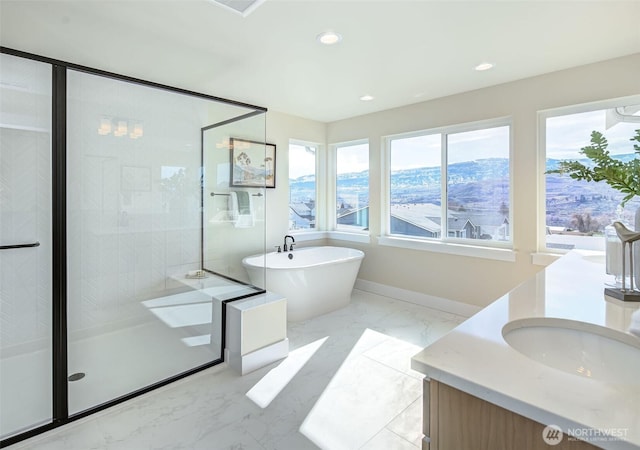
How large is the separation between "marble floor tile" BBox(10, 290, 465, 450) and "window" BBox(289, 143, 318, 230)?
2.14m

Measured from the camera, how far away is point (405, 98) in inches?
144

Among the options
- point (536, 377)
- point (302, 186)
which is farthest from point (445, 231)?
point (536, 377)

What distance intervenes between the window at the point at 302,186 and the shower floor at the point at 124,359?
1852 millimetres

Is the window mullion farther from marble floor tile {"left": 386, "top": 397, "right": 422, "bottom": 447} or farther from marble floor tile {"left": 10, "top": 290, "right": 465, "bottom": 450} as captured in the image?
marble floor tile {"left": 386, "top": 397, "right": 422, "bottom": 447}

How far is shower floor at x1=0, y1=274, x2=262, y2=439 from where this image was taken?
1.98 metres

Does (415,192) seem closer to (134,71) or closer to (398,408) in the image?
(398,408)

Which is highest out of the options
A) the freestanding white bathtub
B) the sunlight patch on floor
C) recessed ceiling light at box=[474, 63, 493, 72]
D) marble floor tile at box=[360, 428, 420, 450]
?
recessed ceiling light at box=[474, 63, 493, 72]

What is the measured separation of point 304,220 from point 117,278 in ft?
8.37

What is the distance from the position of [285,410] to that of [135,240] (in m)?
1.93

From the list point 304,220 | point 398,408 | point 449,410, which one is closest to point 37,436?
point 398,408

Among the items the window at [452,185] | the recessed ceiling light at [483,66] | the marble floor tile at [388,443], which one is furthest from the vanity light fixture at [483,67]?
the marble floor tile at [388,443]

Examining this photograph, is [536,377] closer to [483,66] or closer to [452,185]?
[483,66]

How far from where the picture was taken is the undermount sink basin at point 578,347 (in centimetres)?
95

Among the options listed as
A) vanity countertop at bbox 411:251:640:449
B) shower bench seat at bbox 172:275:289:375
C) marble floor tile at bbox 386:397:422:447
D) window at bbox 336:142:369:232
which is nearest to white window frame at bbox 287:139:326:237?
window at bbox 336:142:369:232
